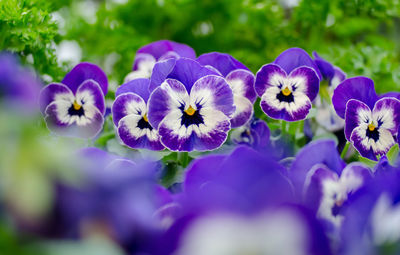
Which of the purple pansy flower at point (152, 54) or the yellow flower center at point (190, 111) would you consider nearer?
the yellow flower center at point (190, 111)

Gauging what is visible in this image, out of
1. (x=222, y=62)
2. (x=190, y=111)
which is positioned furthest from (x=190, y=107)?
(x=222, y=62)

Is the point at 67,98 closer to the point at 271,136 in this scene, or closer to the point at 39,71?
the point at 39,71

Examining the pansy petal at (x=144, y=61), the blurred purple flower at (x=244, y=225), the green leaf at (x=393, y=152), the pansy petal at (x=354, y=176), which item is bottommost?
the blurred purple flower at (x=244, y=225)

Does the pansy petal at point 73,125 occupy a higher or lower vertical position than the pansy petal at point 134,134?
higher

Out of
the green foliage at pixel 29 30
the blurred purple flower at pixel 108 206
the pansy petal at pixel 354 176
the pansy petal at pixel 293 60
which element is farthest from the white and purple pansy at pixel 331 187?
the green foliage at pixel 29 30

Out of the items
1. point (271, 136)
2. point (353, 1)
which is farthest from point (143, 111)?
point (353, 1)

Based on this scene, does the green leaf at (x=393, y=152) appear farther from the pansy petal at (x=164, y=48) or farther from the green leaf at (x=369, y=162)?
the pansy petal at (x=164, y=48)

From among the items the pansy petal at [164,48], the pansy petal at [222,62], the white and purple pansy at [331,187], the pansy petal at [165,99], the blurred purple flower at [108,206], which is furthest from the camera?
the pansy petal at [164,48]
